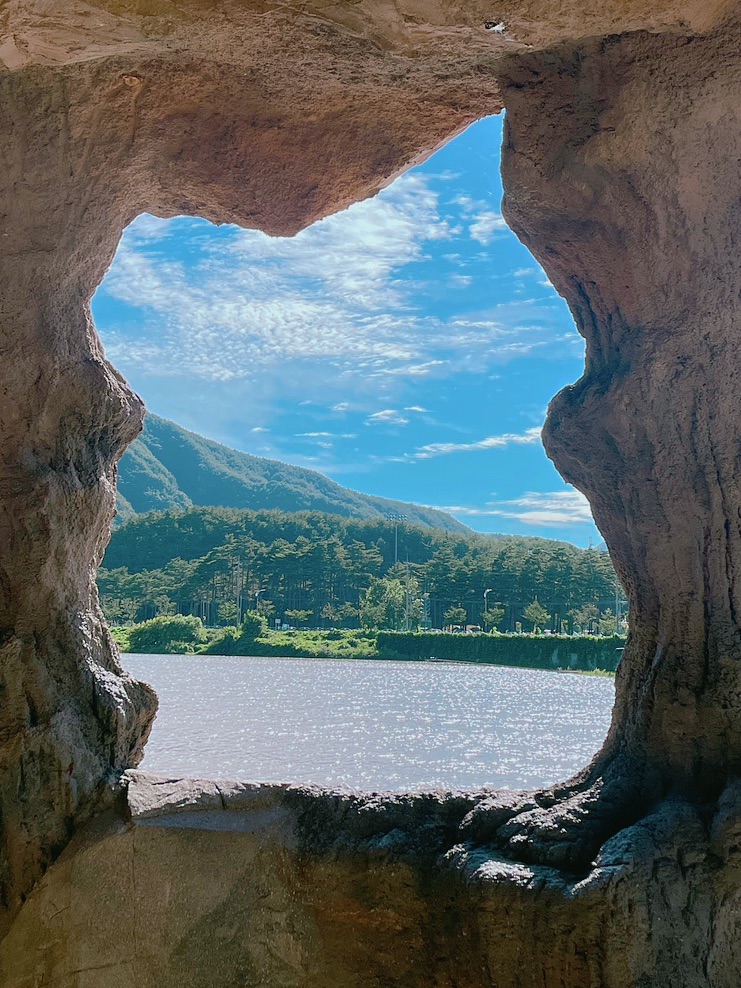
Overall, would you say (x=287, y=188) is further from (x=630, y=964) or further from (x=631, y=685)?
(x=630, y=964)

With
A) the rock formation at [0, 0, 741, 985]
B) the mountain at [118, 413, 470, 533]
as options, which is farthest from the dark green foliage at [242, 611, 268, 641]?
the mountain at [118, 413, 470, 533]

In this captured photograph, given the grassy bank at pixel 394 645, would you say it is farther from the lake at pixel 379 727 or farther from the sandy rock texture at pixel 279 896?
the sandy rock texture at pixel 279 896

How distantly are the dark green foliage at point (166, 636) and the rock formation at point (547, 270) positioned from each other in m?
45.7

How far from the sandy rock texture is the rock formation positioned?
3.5 inches

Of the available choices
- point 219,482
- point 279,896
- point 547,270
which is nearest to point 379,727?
point 279,896

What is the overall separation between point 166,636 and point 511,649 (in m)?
20.2

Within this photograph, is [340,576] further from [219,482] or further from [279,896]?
[219,482]

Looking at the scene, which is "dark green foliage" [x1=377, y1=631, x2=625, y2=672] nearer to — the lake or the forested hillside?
the lake

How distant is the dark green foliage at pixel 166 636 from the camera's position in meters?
49.2

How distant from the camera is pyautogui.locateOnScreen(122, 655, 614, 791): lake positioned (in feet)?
39.8

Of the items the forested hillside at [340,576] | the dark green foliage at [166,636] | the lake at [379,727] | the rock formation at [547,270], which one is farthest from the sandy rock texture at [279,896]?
the dark green foliage at [166,636]

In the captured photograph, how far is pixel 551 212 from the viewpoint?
14.8ft

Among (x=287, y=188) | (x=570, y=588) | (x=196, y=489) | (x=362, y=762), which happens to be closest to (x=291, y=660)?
(x=570, y=588)

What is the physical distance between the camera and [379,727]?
697 inches
